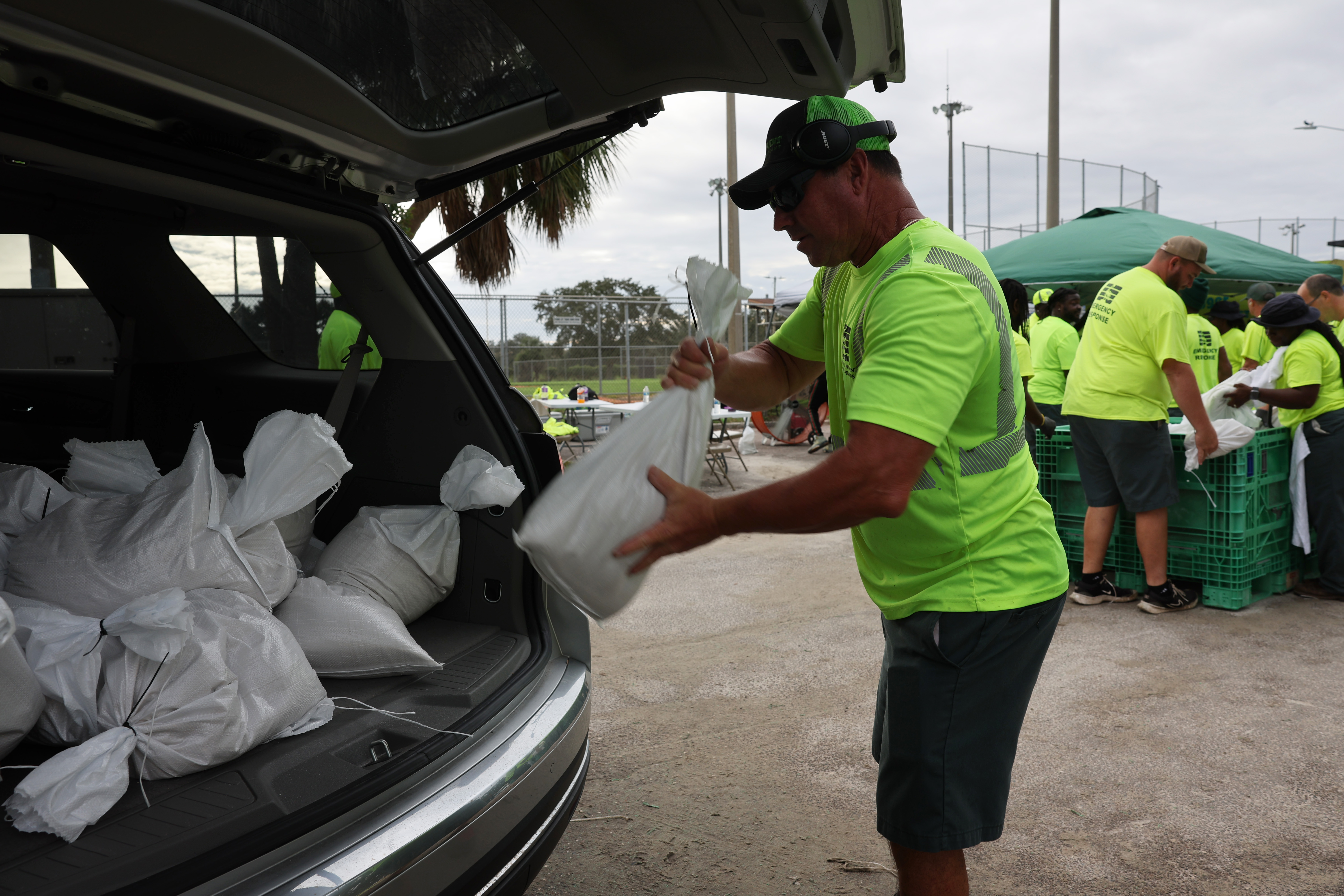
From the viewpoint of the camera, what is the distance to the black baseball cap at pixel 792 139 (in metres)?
1.76

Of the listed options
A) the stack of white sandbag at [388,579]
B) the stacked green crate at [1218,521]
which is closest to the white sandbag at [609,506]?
the stack of white sandbag at [388,579]

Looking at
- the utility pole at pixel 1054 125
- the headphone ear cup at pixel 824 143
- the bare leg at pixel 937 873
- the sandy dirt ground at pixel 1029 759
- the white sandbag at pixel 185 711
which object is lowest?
the sandy dirt ground at pixel 1029 759

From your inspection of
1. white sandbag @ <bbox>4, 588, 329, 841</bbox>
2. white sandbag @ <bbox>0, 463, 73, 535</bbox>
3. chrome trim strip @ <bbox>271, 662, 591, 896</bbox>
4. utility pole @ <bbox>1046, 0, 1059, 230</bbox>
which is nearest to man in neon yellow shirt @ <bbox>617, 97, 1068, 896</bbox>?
chrome trim strip @ <bbox>271, 662, 591, 896</bbox>

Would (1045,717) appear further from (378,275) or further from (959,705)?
(378,275)

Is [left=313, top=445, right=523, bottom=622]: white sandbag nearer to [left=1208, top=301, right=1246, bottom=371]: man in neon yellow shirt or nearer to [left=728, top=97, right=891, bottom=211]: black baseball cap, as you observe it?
[left=728, top=97, right=891, bottom=211]: black baseball cap

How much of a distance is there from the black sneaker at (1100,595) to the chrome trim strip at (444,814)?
391 centimetres

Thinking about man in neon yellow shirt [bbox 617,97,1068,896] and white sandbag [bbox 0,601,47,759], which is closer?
white sandbag [bbox 0,601,47,759]

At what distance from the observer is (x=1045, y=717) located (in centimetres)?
357

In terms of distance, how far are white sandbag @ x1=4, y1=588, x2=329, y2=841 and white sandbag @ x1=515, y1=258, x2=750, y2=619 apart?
62 centimetres

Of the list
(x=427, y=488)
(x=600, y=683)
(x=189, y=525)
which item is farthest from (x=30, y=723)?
(x=600, y=683)

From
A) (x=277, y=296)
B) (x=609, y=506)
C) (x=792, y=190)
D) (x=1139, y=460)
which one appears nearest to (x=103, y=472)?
(x=277, y=296)

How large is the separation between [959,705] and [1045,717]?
6.75 feet

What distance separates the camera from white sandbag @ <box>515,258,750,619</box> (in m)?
1.52

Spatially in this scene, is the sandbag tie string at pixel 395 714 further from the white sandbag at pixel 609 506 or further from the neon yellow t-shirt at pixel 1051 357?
the neon yellow t-shirt at pixel 1051 357
